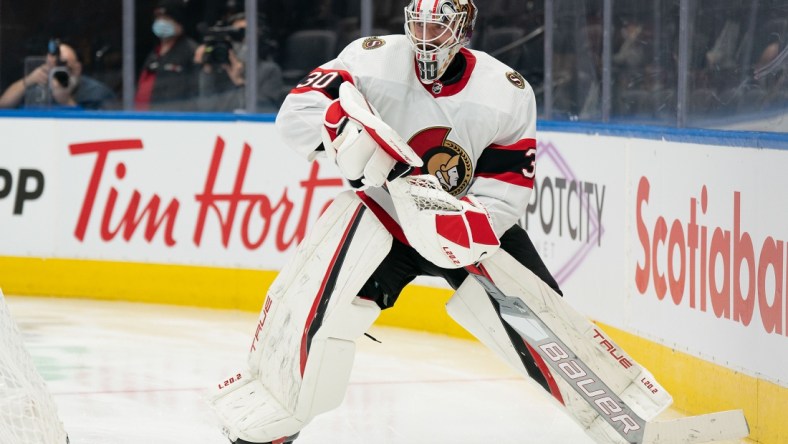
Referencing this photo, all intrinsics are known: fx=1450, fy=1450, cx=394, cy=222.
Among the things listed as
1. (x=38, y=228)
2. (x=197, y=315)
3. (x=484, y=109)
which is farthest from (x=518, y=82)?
(x=38, y=228)

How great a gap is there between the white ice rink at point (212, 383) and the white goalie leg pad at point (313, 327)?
0.86m

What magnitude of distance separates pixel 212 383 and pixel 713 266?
5.69 ft

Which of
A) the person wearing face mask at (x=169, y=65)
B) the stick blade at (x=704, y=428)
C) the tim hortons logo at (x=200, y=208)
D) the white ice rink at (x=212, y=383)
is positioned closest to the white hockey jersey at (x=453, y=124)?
the stick blade at (x=704, y=428)

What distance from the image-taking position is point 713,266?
13.8 ft

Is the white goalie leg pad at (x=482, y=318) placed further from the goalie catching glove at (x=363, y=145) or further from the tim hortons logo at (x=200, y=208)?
the tim hortons logo at (x=200, y=208)

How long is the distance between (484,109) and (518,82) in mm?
135

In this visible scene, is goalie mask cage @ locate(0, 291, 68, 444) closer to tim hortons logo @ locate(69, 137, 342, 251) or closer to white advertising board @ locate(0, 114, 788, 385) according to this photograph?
white advertising board @ locate(0, 114, 788, 385)

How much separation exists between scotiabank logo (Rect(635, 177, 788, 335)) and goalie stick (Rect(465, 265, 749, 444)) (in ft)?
2.00

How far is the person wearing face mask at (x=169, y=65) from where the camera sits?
7055 mm

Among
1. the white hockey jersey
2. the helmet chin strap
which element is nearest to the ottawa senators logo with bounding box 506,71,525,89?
the white hockey jersey

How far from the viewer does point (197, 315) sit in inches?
249

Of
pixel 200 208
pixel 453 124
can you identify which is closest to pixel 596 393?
pixel 453 124

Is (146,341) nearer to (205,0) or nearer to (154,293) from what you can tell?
(154,293)

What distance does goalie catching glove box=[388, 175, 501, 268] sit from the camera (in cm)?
303
